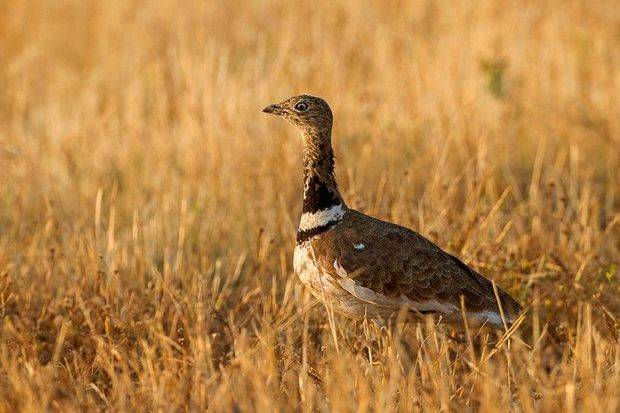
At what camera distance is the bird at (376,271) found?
180 inches

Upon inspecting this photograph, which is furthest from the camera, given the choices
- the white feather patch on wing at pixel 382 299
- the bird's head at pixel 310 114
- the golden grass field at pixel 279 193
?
the bird's head at pixel 310 114

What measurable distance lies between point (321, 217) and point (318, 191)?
0.14 metres

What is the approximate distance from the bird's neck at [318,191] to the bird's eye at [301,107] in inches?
4.6

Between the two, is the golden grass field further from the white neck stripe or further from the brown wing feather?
the white neck stripe

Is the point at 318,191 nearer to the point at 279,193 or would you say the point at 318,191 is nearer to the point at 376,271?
the point at 376,271

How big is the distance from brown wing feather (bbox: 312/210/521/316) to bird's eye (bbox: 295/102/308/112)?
56 centimetres

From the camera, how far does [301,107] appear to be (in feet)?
16.3

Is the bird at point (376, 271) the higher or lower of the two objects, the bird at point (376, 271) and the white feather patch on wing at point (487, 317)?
the higher

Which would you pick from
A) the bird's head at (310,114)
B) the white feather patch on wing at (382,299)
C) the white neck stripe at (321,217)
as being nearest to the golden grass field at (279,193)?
the white feather patch on wing at (382,299)


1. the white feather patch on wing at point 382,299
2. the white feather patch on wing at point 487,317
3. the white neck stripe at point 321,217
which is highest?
the white neck stripe at point 321,217

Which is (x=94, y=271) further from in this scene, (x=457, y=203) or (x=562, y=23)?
(x=562, y=23)

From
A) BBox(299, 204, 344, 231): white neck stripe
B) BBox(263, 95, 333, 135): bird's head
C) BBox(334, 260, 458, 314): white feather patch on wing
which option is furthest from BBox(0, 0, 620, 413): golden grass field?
BBox(263, 95, 333, 135): bird's head

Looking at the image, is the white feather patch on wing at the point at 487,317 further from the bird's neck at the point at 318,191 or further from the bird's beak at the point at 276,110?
the bird's beak at the point at 276,110

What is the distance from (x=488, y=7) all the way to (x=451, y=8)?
40cm
